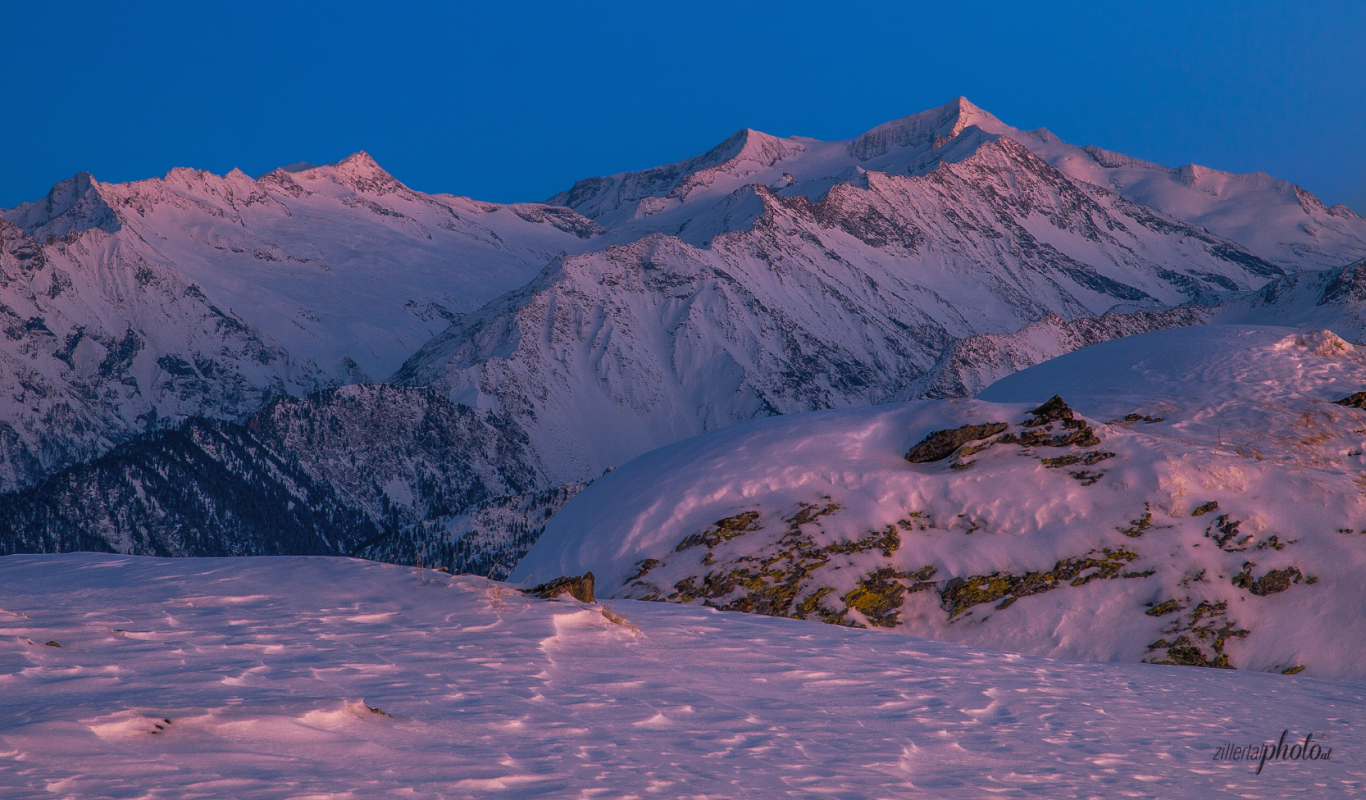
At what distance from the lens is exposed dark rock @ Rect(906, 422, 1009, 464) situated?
2528 cm

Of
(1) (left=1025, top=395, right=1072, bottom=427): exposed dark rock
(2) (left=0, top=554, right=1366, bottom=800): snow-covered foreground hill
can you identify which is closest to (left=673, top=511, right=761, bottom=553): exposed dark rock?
(1) (left=1025, top=395, right=1072, bottom=427): exposed dark rock

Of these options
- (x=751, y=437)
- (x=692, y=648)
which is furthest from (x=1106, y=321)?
(x=692, y=648)

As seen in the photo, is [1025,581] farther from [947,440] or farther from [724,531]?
[724,531]

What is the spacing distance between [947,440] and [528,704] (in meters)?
18.2

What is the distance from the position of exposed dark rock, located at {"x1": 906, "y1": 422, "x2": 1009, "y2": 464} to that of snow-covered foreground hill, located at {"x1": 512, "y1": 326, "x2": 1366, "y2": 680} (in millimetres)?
56

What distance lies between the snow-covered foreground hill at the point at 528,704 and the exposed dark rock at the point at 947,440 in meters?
10.9

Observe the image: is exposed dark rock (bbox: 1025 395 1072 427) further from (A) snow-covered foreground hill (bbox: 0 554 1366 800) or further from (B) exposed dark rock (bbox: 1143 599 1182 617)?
(A) snow-covered foreground hill (bbox: 0 554 1366 800)

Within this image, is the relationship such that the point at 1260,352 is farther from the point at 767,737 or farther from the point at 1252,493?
the point at 767,737

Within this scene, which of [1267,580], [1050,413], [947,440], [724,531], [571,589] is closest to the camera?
[571,589]

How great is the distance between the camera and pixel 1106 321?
193 m

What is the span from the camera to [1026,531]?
2231cm

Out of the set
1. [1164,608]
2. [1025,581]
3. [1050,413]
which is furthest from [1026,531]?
[1050,413]

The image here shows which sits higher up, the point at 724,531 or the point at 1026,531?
the point at 724,531

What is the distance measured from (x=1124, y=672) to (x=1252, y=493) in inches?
409
